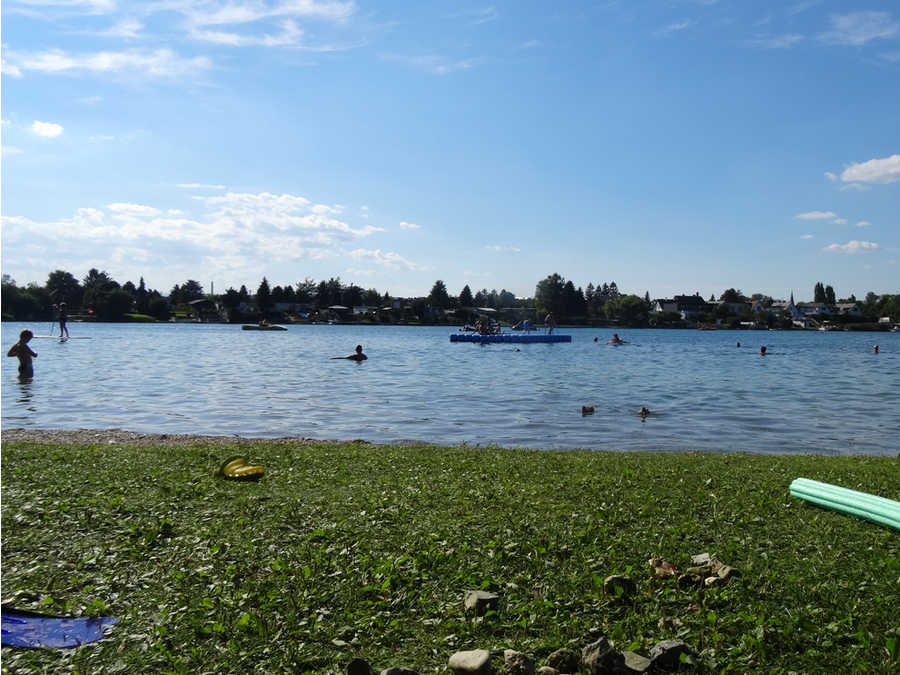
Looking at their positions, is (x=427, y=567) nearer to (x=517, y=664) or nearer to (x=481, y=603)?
(x=481, y=603)

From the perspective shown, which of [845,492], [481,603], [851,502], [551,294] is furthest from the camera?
Result: [551,294]

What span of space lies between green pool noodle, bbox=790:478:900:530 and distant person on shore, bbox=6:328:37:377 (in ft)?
93.5

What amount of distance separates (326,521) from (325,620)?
239cm

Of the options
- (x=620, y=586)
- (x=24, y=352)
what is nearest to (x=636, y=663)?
(x=620, y=586)

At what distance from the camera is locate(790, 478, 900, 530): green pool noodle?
7.15 m

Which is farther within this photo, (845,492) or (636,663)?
(845,492)

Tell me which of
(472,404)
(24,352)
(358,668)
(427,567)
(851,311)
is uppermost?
(851,311)

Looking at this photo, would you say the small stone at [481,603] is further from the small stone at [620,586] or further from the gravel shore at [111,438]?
the gravel shore at [111,438]

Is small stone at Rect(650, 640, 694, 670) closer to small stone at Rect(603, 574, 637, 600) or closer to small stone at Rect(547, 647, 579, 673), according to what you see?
small stone at Rect(547, 647, 579, 673)

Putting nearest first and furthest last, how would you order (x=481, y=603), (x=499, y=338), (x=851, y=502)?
1. (x=481, y=603)
2. (x=851, y=502)
3. (x=499, y=338)

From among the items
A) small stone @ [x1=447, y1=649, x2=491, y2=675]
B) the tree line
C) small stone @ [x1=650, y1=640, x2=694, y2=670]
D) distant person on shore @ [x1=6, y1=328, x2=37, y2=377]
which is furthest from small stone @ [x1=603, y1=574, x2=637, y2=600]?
the tree line

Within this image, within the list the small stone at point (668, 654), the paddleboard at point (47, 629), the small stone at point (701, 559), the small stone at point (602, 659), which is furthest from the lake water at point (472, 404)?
the paddleboard at point (47, 629)

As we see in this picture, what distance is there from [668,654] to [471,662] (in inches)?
57.5

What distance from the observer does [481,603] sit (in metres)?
5.42
